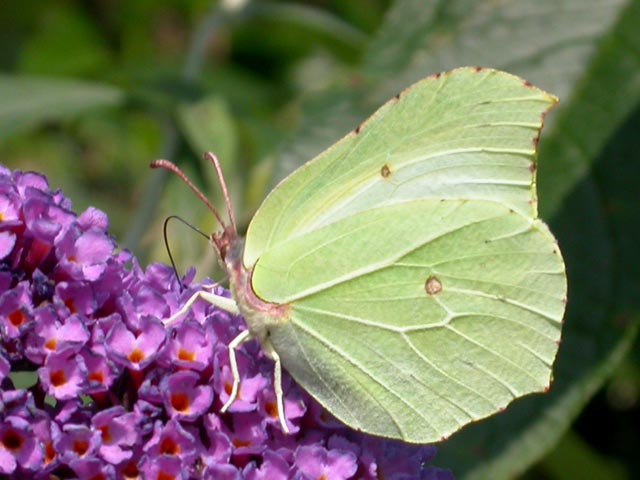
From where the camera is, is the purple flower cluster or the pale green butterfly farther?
the pale green butterfly

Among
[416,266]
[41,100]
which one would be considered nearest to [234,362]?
[416,266]

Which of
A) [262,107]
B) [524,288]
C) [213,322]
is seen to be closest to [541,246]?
[524,288]

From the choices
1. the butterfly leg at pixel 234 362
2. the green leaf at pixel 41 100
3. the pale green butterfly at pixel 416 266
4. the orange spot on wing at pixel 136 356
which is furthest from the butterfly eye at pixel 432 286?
the green leaf at pixel 41 100

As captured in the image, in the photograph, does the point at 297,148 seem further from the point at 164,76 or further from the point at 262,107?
the point at 262,107

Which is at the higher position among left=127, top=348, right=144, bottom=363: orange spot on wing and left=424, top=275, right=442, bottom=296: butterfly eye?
left=424, top=275, right=442, bottom=296: butterfly eye

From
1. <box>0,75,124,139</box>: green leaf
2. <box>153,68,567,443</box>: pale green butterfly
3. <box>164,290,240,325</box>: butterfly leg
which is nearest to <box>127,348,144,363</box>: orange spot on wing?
<box>164,290,240,325</box>: butterfly leg

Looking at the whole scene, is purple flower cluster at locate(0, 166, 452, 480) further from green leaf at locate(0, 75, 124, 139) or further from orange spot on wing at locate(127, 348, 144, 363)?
green leaf at locate(0, 75, 124, 139)

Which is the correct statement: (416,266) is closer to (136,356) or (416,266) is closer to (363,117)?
(136,356)

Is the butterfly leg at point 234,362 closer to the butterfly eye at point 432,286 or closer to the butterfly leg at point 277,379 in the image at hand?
the butterfly leg at point 277,379
